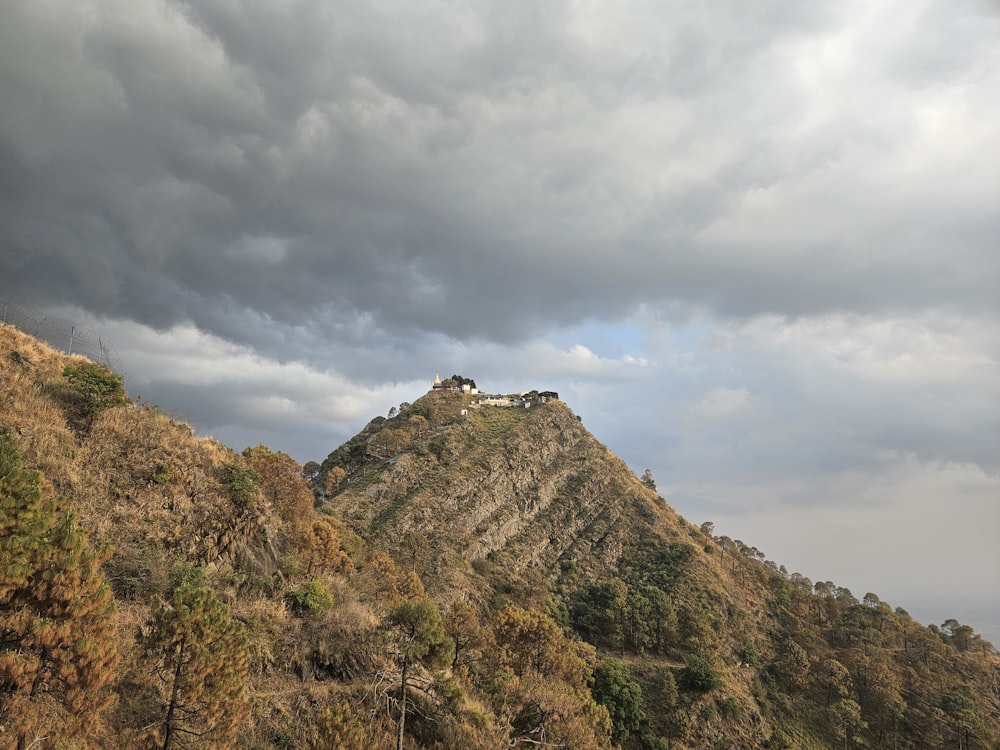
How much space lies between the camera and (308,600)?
92.3 ft

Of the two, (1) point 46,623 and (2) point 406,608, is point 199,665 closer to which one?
(1) point 46,623

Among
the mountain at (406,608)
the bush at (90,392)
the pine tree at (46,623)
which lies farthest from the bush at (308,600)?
the pine tree at (46,623)

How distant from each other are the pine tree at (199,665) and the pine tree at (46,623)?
184cm

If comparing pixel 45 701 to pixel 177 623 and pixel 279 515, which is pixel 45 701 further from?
pixel 279 515

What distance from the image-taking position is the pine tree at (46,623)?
11.1m

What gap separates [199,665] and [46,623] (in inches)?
175

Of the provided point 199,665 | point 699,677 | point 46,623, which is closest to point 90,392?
point 199,665

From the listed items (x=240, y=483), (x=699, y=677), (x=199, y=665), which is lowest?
(x=699, y=677)

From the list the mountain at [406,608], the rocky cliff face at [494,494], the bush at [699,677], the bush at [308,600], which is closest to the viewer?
the mountain at [406,608]

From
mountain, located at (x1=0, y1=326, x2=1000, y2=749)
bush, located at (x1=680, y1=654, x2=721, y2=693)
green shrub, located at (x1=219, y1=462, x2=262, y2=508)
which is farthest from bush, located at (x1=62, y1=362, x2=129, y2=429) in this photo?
bush, located at (x1=680, y1=654, x2=721, y2=693)

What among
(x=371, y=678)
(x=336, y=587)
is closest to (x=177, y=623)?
(x=371, y=678)

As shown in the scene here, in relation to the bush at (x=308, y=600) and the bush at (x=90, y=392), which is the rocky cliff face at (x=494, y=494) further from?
the bush at (x=90, y=392)

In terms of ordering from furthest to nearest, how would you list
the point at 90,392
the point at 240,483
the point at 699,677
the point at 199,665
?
the point at 699,677, the point at 240,483, the point at 90,392, the point at 199,665

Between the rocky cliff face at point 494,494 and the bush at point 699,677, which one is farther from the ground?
the rocky cliff face at point 494,494
